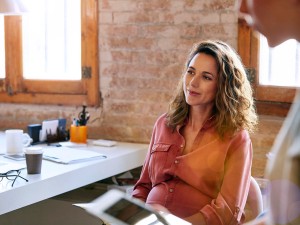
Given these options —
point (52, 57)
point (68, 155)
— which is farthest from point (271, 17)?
point (52, 57)

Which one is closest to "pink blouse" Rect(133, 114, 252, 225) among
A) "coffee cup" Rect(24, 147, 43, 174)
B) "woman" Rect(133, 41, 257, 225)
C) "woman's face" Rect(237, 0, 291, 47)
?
"woman" Rect(133, 41, 257, 225)

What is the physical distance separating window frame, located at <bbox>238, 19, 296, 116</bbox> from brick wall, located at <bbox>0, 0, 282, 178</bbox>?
0.05 meters

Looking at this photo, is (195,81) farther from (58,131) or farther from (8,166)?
(58,131)

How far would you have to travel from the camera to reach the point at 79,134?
3322mm

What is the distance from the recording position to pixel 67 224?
10.5 ft

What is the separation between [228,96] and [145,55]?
100 cm

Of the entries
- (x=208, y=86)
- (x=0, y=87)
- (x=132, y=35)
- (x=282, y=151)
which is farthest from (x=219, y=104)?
(x=0, y=87)

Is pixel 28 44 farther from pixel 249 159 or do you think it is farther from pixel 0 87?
pixel 249 159

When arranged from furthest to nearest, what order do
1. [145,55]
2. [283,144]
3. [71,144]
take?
[145,55], [71,144], [283,144]

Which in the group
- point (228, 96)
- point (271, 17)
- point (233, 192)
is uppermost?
point (271, 17)

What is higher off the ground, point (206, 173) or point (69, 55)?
point (69, 55)

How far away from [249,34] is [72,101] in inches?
49.2

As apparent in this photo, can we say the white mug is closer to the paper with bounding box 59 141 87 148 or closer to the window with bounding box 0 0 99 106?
the paper with bounding box 59 141 87 148

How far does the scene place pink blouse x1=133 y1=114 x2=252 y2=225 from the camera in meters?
2.28
